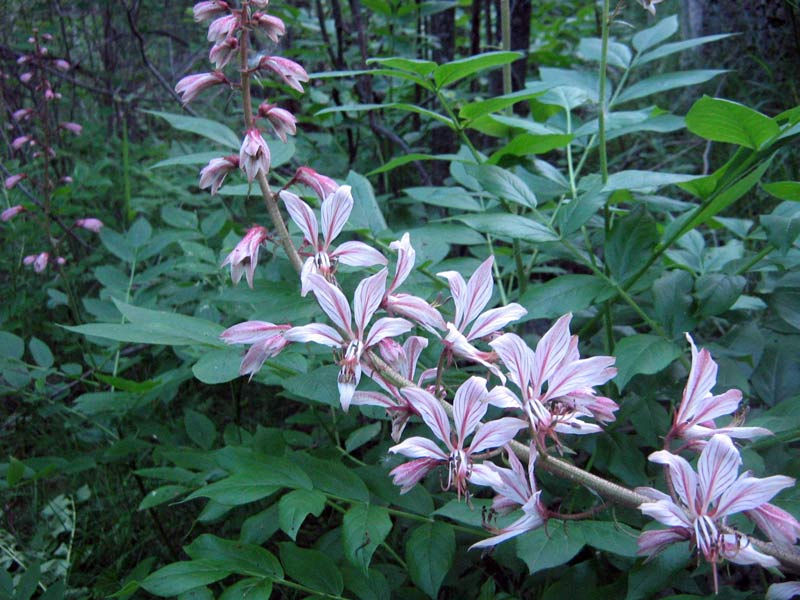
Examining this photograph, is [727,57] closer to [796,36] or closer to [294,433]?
[796,36]

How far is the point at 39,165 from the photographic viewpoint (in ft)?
12.1

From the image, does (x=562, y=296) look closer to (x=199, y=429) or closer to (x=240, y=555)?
(x=240, y=555)

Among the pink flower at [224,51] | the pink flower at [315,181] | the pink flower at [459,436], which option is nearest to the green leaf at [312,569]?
the pink flower at [459,436]

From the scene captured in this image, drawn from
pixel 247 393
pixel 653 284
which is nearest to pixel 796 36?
pixel 653 284

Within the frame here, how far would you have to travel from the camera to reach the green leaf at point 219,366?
4.20 feet

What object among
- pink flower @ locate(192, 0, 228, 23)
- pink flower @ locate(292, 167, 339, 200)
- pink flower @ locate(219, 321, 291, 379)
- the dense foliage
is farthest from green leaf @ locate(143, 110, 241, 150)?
pink flower @ locate(219, 321, 291, 379)

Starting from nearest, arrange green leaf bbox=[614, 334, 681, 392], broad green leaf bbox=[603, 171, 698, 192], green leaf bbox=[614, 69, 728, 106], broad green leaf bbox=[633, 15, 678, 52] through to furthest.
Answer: green leaf bbox=[614, 334, 681, 392], broad green leaf bbox=[603, 171, 698, 192], green leaf bbox=[614, 69, 728, 106], broad green leaf bbox=[633, 15, 678, 52]

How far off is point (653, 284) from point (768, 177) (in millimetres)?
2314

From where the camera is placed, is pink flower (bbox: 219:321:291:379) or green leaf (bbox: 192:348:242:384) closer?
pink flower (bbox: 219:321:291:379)

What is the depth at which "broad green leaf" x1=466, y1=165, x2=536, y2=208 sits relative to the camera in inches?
63.6

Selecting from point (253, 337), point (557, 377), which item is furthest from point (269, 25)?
point (557, 377)

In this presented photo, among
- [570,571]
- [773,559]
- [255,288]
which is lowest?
[570,571]

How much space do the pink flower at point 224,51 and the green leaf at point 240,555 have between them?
0.90 meters

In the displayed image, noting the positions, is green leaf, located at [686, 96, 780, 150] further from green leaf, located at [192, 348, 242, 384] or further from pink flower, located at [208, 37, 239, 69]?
green leaf, located at [192, 348, 242, 384]
